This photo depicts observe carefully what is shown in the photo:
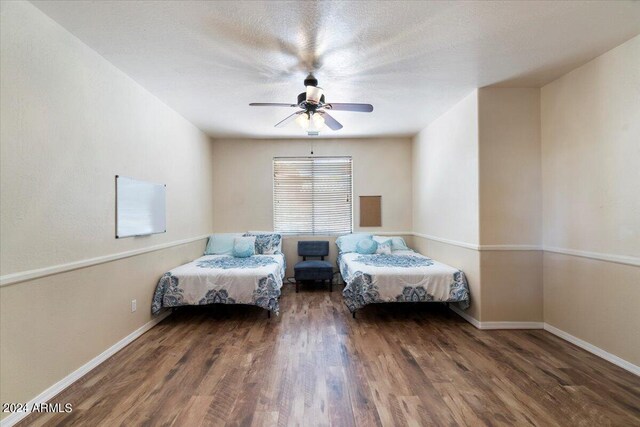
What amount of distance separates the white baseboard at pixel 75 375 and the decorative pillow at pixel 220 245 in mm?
1674

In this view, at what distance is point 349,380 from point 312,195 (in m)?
3.60

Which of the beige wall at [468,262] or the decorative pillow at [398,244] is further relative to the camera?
the decorative pillow at [398,244]

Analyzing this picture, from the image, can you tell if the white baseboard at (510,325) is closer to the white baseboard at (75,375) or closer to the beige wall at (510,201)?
the beige wall at (510,201)

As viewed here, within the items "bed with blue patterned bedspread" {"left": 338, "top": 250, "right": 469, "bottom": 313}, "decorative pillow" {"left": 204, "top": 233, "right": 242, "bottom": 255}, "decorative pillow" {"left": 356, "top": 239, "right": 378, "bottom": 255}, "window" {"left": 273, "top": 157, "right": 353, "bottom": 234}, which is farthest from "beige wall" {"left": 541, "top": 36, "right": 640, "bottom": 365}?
"decorative pillow" {"left": 204, "top": 233, "right": 242, "bottom": 255}

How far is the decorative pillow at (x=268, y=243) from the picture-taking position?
4.78m

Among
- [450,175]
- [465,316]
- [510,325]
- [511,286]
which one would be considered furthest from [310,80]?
[510,325]

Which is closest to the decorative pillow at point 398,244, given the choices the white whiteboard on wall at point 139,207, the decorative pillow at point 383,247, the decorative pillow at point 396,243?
the decorative pillow at point 396,243

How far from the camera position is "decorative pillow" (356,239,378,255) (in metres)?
4.70

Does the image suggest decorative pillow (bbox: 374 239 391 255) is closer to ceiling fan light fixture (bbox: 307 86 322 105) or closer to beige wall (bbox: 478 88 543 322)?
beige wall (bbox: 478 88 543 322)

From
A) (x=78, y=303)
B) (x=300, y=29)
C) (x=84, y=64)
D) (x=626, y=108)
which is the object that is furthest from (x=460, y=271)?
(x=84, y=64)

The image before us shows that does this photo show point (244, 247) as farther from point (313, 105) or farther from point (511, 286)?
point (511, 286)

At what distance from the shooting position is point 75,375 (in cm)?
217

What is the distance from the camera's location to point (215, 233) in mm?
5242

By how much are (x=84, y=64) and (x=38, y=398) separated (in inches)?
97.7
